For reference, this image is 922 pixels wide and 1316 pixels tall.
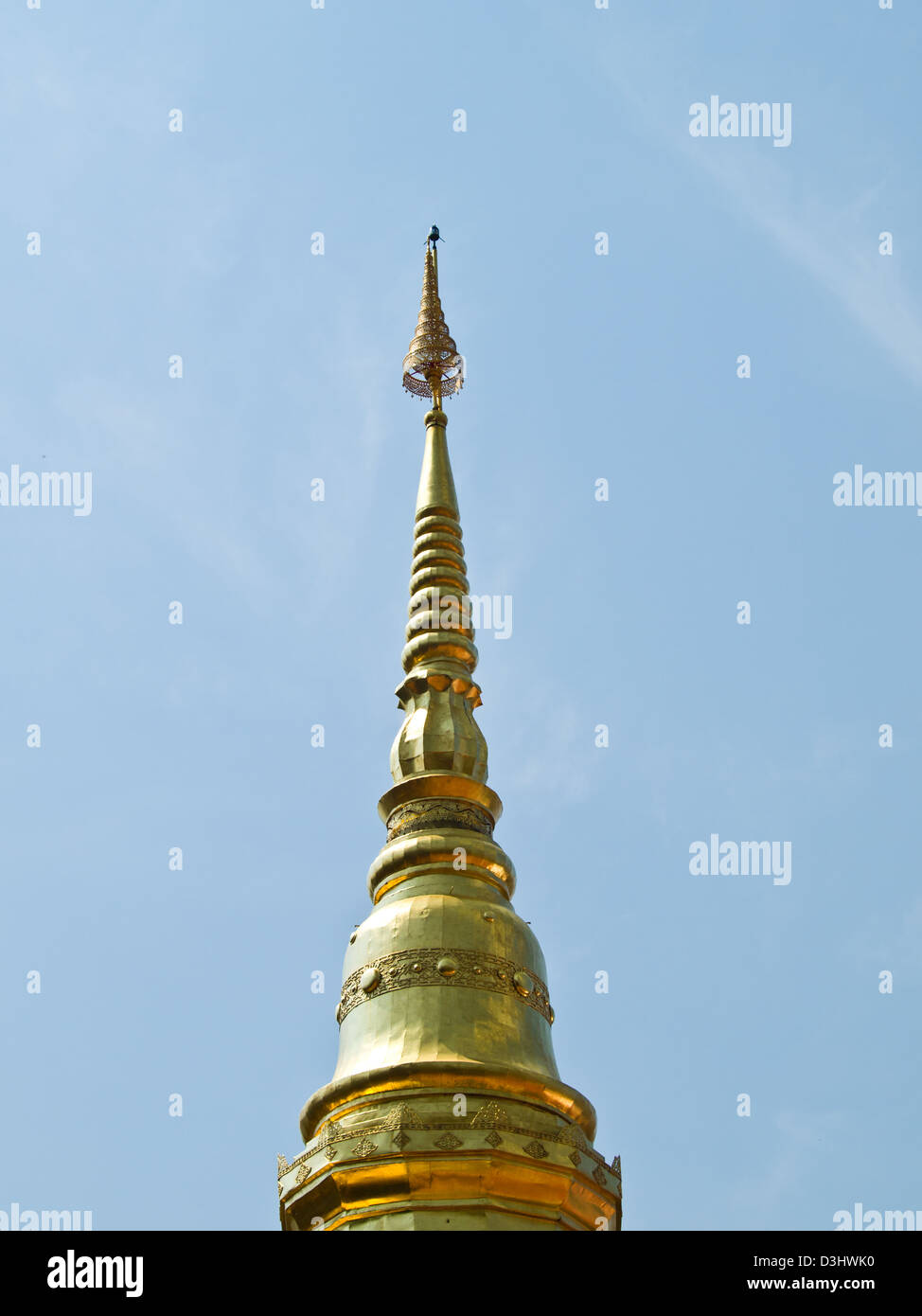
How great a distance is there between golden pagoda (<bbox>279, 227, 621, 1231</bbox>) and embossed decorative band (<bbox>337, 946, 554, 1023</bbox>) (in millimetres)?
24

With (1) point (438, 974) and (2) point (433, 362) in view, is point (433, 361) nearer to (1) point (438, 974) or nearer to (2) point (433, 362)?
(2) point (433, 362)

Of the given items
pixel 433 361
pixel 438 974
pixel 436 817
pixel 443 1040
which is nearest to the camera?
pixel 443 1040

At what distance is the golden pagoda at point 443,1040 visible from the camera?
2538 cm

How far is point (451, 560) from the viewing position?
34.5 meters

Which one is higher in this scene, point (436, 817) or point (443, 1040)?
point (436, 817)

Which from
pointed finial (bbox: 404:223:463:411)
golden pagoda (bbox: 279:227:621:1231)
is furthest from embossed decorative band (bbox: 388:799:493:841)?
pointed finial (bbox: 404:223:463:411)

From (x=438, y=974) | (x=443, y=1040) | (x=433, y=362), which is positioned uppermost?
(x=433, y=362)

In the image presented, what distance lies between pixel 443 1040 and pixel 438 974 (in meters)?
1.18

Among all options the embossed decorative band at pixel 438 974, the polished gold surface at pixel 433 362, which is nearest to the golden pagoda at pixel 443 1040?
the embossed decorative band at pixel 438 974

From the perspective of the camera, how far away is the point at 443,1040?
88.2 feet

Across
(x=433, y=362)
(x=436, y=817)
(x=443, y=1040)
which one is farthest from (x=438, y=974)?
(x=433, y=362)

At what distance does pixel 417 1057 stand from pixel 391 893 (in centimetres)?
377
